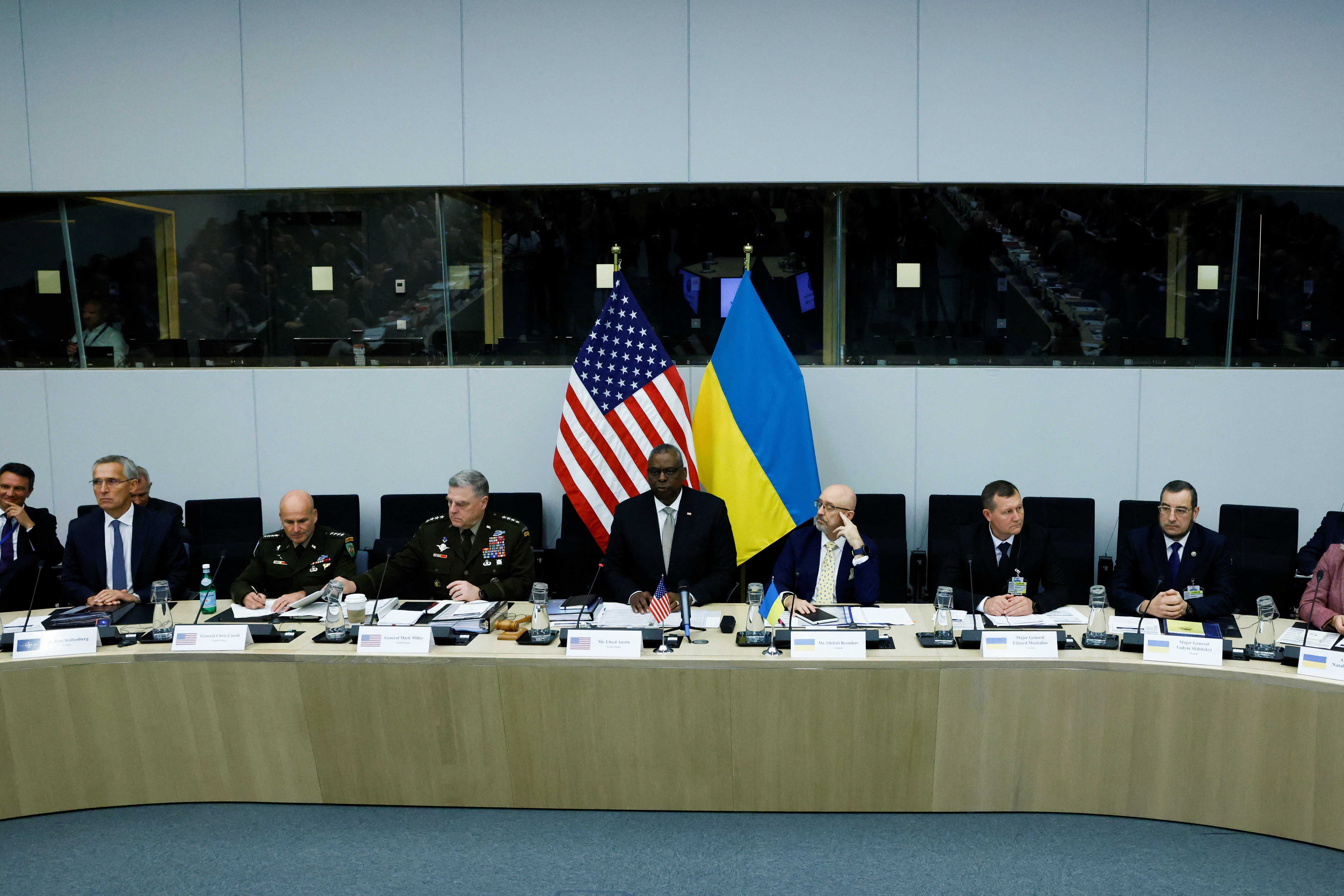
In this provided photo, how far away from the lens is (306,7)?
5.52 m

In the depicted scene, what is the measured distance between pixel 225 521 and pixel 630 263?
2874 millimetres

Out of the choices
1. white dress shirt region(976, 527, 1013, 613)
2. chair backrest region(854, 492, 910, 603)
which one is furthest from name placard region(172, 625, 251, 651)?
chair backrest region(854, 492, 910, 603)

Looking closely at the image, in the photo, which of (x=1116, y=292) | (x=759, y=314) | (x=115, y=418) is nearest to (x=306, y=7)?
(x=115, y=418)

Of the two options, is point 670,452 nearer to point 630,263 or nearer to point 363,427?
point 630,263

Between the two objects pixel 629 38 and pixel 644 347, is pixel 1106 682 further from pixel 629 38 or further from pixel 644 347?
pixel 629 38

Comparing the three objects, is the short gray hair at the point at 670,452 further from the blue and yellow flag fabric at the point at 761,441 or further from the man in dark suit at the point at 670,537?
the blue and yellow flag fabric at the point at 761,441

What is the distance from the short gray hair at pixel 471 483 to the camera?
4.10 m

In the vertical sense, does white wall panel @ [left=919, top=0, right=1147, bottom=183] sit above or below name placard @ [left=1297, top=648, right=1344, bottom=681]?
above

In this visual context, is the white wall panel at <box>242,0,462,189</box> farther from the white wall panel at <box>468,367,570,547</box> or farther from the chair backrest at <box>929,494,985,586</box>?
the chair backrest at <box>929,494,985,586</box>

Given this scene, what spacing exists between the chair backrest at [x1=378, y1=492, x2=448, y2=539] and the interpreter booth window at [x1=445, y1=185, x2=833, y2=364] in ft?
2.95

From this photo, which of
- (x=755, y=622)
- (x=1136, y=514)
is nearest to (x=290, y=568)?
(x=755, y=622)

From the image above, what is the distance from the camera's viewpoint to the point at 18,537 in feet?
14.5

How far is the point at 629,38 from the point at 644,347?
1856 mm

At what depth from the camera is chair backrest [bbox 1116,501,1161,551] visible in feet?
17.1
